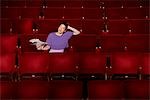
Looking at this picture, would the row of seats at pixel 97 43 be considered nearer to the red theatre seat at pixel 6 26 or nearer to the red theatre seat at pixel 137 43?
the red theatre seat at pixel 137 43

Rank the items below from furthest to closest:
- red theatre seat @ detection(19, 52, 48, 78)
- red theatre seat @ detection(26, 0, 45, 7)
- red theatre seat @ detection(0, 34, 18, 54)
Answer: red theatre seat @ detection(26, 0, 45, 7) < red theatre seat @ detection(0, 34, 18, 54) < red theatre seat @ detection(19, 52, 48, 78)

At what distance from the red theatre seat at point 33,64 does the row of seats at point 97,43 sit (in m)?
0.10

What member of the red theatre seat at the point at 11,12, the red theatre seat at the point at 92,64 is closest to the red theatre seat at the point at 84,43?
the red theatre seat at the point at 92,64

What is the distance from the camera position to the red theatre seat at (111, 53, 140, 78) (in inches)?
42.4

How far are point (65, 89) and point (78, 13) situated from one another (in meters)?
0.49

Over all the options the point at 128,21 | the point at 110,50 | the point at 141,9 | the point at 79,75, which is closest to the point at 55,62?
the point at 79,75

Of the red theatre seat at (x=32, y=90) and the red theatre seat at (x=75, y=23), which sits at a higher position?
the red theatre seat at (x=75, y=23)

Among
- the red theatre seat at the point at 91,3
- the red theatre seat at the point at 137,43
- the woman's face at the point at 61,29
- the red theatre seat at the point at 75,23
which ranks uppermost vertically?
the red theatre seat at the point at 91,3

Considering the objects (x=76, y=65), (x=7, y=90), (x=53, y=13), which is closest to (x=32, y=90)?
(x=7, y=90)

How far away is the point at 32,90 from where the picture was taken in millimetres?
971

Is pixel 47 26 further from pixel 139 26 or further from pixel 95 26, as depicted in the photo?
pixel 139 26

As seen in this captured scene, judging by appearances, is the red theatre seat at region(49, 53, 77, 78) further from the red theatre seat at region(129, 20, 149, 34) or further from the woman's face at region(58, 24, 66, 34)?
the red theatre seat at region(129, 20, 149, 34)

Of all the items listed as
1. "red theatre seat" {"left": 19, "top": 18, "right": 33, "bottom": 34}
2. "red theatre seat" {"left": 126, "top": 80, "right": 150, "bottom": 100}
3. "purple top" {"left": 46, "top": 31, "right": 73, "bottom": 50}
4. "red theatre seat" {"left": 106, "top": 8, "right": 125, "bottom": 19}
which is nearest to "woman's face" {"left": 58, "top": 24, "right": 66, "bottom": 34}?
"purple top" {"left": 46, "top": 31, "right": 73, "bottom": 50}

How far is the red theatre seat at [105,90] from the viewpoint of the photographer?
0.98m
